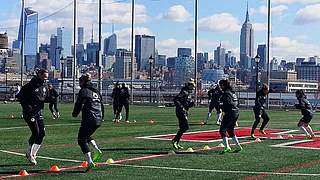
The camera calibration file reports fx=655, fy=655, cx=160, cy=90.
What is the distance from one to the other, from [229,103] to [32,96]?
18.0ft

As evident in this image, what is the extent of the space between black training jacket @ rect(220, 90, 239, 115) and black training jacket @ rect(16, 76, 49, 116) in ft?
17.0

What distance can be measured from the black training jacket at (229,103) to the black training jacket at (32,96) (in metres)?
5.17

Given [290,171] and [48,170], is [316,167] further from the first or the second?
[48,170]

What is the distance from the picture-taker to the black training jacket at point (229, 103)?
1717 centimetres

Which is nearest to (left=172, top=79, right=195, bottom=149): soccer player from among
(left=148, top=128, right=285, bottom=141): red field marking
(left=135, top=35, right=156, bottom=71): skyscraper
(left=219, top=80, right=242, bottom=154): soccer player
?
(left=219, top=80, right=242, bottom=154): soccer player

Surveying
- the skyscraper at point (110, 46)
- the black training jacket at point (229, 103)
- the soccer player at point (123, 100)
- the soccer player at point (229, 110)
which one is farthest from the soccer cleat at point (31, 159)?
the skyscraper at point (110, 46)

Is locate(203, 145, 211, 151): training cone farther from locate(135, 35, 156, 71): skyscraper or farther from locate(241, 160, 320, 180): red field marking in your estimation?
locate(135, 35, 156, 71): skyscraper

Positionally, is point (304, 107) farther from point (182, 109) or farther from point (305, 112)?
point (182, 109)

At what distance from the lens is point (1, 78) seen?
144 meters

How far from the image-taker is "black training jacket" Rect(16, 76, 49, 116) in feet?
46.7

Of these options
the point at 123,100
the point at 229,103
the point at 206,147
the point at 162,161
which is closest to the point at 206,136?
the point at 206,147

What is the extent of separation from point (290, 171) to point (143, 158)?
12.0 feet

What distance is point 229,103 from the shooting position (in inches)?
677

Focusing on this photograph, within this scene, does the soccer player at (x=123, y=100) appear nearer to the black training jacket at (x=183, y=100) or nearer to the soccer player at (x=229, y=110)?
the black training jacket at (x=183, y=100)
